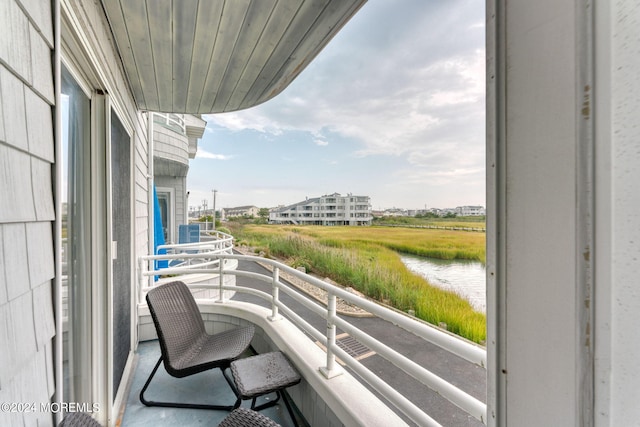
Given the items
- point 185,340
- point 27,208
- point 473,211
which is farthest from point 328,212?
point 27,208

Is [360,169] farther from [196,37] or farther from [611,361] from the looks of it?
[611,361]

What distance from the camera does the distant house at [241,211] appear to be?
11506 millimetres

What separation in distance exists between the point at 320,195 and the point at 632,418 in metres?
9.16

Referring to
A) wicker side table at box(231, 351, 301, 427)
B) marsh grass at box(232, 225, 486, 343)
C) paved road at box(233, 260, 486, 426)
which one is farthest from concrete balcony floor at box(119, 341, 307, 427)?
marsh grass at box(232, 225, 486, 343)

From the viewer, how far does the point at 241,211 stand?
506 inches

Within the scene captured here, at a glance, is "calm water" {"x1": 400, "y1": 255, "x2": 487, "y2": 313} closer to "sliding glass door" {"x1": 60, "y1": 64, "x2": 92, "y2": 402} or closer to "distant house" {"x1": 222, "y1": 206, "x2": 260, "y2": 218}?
"sliding glass door" {"x1": 60, "y1": 64, "x2": 92, "y2": 402}

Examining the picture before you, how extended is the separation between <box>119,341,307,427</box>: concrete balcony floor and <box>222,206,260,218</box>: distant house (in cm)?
898

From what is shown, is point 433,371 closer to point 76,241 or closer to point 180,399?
point 180,399

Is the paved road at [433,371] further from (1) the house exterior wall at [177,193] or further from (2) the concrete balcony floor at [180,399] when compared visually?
(1) the house exterior wall at [177,193]

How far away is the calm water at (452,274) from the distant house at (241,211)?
26.8 feet

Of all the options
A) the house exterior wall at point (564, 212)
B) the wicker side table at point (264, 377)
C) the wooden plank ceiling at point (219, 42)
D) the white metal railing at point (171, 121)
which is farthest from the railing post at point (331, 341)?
the white metal railing at point (171, 121)

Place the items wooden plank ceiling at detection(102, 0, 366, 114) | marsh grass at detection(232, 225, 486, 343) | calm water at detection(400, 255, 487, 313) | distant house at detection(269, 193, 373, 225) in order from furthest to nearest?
distant house at detection(269, 193, 373, 225)
marsh grass at detection(232, 225, 486, 343)
calm water at detection(400, 255, 487, 313)
wooden plank ceiling at detection(102, 0, 366, 114)

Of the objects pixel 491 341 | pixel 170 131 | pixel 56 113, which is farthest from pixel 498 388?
pixel 170 131

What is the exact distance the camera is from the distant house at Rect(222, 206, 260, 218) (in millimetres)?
11506
